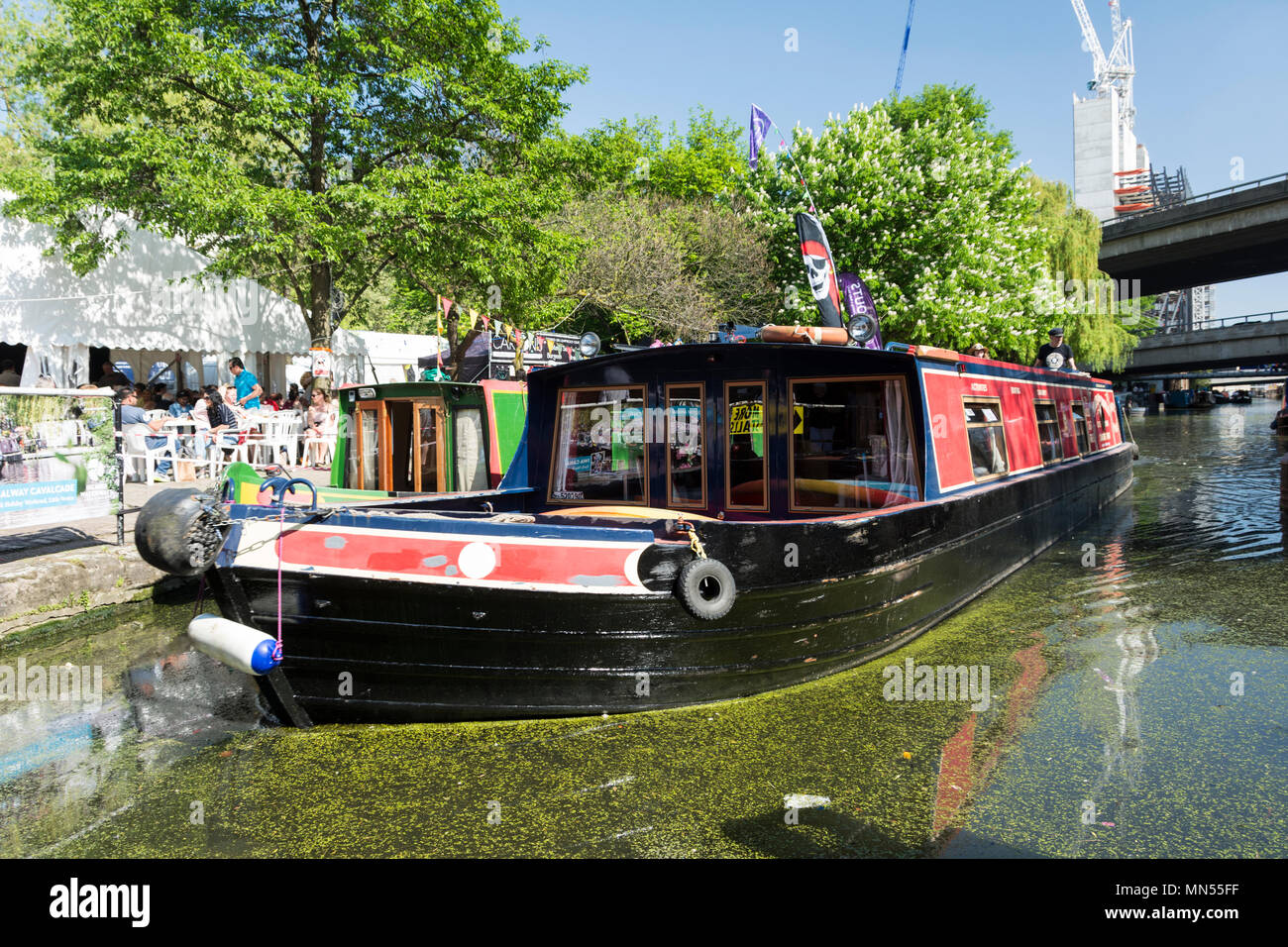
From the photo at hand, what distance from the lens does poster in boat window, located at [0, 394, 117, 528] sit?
664 centimetres

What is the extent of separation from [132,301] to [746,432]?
13403mm

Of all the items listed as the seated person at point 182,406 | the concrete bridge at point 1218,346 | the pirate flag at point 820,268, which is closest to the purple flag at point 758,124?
the pirate flag at point 820,268

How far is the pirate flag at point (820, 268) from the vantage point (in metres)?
8.88

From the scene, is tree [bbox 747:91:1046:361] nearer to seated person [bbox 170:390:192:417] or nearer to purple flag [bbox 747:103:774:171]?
purple flag [bbox 747:103:774:171]

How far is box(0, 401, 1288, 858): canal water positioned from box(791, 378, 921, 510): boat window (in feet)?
4.07

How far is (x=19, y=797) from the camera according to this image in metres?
4.01

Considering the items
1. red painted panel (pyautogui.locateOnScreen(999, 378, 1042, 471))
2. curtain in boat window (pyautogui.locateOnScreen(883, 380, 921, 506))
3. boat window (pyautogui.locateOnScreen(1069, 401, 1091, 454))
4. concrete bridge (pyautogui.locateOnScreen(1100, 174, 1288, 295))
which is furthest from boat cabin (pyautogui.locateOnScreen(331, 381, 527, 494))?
concrete bridge (pyautogui.locateOnScreen(1100, 174, 1288, 295))

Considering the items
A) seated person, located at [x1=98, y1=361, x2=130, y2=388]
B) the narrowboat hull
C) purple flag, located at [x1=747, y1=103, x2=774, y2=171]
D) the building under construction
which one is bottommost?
the narrowboat hull

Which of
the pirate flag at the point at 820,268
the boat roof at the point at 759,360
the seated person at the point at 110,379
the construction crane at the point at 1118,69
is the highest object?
the construction crane at the point at 1118,69

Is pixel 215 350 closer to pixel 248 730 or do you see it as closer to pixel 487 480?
pixel 487 480

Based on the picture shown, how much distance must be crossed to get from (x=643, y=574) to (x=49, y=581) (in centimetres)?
547

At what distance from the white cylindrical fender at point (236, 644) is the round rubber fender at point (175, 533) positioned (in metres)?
0.30

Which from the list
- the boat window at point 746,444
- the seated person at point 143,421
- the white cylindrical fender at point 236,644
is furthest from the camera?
the seated person at point 143,421

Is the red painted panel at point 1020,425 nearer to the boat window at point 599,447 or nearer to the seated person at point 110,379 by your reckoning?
the boat window at point 599,447
